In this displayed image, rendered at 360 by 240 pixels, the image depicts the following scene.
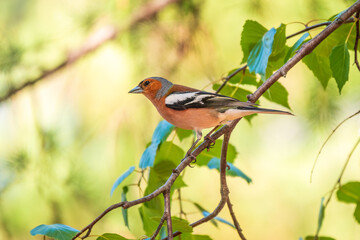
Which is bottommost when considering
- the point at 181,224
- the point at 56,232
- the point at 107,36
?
the point at 181,224

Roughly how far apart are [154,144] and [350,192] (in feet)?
2.20

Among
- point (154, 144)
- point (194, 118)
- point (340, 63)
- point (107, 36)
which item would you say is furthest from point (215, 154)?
point (107, 36)

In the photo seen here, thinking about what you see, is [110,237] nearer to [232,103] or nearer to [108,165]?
[232,103]

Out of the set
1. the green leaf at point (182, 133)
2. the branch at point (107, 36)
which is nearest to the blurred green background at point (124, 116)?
the branch at point (107, 36)

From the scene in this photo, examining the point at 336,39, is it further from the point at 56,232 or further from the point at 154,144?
the point at 56,232

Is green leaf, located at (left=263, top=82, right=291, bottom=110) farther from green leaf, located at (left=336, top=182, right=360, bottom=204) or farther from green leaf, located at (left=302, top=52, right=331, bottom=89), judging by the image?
green leaf, located at (left=336, top=182, right=360, bottom=204)

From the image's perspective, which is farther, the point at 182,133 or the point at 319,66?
the point at 182,133

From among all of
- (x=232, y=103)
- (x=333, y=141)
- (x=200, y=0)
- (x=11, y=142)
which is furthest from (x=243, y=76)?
(x=11, y=142)

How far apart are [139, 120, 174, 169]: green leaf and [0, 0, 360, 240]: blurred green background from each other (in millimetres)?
897

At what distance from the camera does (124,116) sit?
2.55 meters

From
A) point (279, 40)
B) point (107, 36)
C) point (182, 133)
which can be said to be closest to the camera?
point (279, 40)

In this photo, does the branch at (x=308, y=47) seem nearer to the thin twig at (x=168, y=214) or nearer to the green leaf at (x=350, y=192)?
the thin twig at (x=168, y=214)

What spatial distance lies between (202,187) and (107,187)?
1.80ft

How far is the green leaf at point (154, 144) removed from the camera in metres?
1.45
